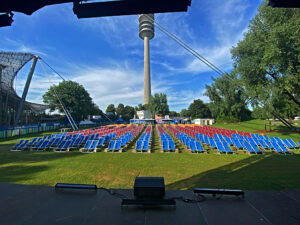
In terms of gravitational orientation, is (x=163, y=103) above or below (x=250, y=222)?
above

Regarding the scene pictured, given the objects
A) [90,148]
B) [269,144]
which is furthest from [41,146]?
[269,144]

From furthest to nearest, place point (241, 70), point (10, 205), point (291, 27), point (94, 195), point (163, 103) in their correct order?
point (163, 103) → point (241, 70) → point (291, 27) → point (94, 195) → point (10, 205)

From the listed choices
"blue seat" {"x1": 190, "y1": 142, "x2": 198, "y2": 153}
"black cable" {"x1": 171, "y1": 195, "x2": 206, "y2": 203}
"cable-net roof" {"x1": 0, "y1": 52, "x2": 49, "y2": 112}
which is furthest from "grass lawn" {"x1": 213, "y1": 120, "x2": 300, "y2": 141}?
"cable-net roof" {"x1": 0, "y1": 52, "x2": 49, "y2": 112}

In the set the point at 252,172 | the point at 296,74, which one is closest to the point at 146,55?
the point at 296,74

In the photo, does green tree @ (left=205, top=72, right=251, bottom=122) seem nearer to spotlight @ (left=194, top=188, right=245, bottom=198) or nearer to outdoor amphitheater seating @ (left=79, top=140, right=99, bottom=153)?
outdoor amphitheater seating @ (left=79, top=140, right=99, bottom=153)

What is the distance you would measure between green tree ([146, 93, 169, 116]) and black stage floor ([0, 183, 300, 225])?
2400 inches

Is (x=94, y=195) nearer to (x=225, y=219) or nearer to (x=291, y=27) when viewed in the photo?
(x=225, y=219)

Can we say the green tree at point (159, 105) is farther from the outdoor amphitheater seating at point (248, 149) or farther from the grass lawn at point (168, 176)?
the grass lawn at point (168, 176)

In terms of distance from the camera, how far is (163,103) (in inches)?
2571

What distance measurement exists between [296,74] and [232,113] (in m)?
31.6

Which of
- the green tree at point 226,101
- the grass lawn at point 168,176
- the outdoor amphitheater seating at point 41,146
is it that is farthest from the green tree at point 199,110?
the outdoor amphitheater seating at point 41,146

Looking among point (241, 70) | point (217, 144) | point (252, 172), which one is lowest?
point (252, 172)

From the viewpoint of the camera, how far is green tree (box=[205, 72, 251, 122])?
38031 mm

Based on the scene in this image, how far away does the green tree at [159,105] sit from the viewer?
64312mm
